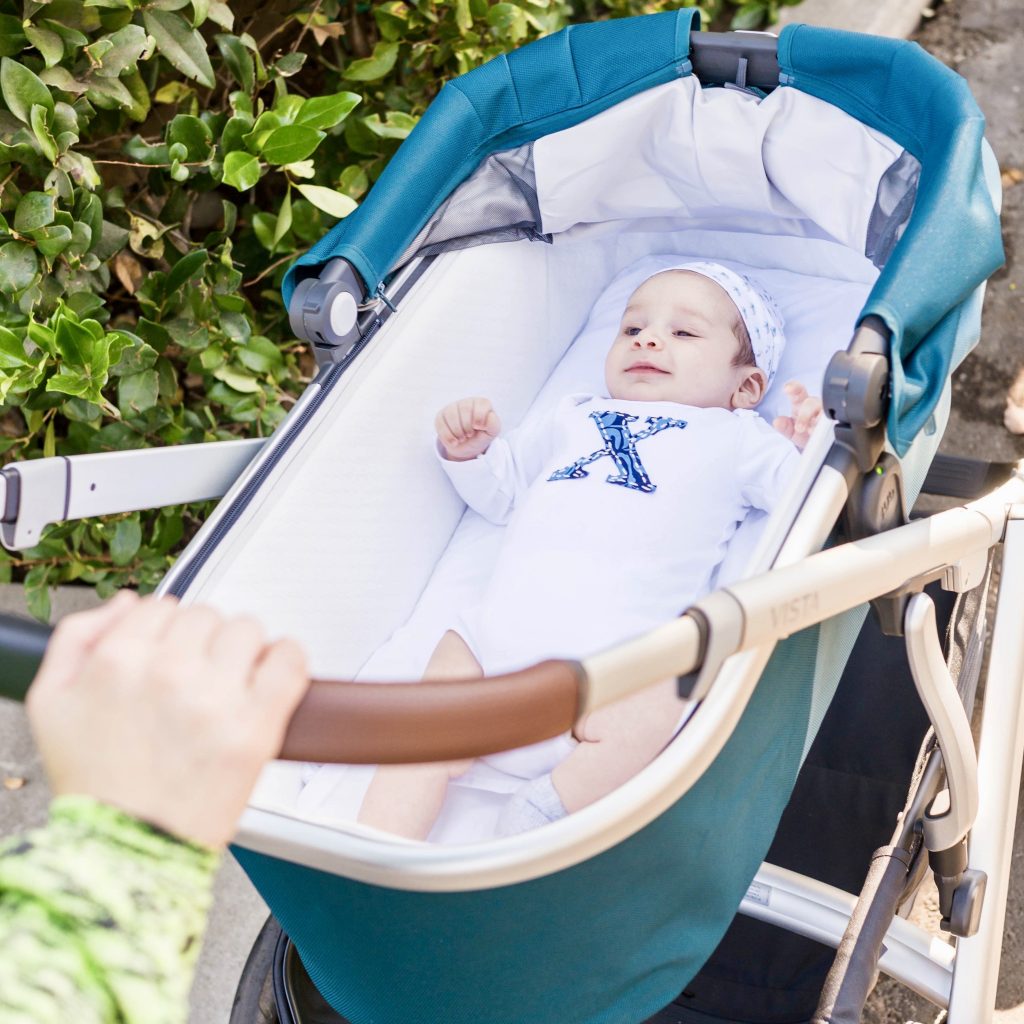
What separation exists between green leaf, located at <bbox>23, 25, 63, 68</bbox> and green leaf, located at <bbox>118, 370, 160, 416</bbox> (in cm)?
43

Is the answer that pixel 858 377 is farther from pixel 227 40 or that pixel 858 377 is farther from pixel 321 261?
pixel 227 40

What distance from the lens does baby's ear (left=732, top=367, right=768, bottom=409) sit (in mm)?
1681

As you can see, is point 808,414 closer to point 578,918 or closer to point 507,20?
point 578,918

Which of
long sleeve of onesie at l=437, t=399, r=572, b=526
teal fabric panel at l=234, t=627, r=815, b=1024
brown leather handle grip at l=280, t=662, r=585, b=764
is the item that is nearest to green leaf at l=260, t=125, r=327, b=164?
long sleeve of onesie at l=437, t=399, r=572, b=526

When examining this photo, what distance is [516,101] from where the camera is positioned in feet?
5.14

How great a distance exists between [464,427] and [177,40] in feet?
2.26

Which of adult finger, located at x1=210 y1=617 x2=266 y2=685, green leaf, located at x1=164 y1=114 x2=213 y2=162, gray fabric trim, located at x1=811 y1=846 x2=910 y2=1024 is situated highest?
adult finger, located at x1=210 y1=617 x2=266 y2=685

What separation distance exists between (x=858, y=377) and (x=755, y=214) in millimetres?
827

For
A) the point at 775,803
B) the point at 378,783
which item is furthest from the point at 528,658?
the point at 775,803

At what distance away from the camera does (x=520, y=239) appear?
1.74 metres

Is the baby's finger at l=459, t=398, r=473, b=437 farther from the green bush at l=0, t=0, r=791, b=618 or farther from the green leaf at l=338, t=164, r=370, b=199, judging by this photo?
the green leaf at l=338, t=164, r=370, b=199

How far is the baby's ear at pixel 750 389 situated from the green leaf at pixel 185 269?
0.81 m

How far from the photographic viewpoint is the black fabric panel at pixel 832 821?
1.39 meters

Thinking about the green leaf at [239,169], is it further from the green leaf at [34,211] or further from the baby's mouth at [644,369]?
the baby's mouth at [644,369]
